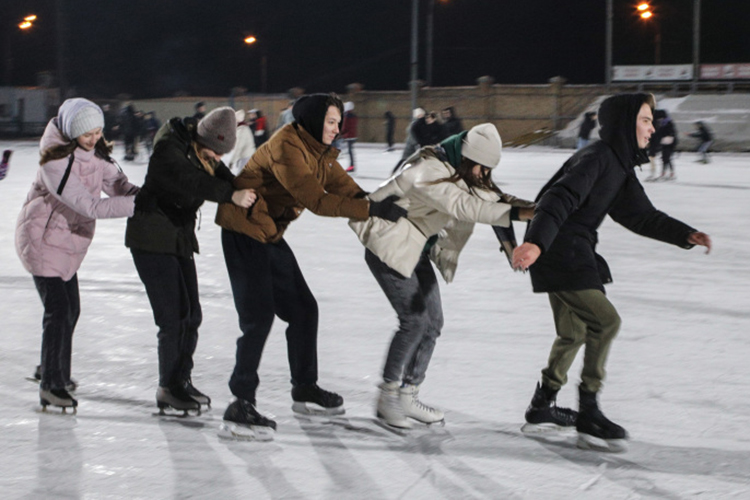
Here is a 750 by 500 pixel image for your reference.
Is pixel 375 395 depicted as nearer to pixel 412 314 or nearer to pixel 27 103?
pixel 412 314

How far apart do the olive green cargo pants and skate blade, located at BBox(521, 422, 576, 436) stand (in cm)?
16

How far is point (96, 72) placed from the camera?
55469 millimetres

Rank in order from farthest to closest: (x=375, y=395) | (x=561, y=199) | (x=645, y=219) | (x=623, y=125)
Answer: (x=375, y=395)
(x=645, y=219)
(x=623, y=125)
(x=561, y=199)

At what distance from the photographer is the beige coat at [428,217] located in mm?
3924

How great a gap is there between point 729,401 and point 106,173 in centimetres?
306

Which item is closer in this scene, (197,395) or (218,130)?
(218,130)

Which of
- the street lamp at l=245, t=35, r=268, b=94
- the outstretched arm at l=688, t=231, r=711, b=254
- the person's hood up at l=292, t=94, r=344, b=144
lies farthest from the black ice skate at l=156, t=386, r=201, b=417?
the street lamp at l=245, t=35, r=268, b=94

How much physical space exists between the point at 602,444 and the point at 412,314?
3.07ft

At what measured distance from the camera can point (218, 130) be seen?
415 centimetres

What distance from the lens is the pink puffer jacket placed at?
4.27 m

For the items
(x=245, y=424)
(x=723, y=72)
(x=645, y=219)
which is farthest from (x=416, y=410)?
(x=723, y=72)

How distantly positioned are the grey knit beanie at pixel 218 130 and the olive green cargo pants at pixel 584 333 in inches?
59.7

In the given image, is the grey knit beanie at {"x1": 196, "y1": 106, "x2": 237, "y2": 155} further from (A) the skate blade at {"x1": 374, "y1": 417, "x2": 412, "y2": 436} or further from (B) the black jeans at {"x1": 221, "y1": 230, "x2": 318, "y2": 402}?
(A) the skate blade at {"x1": 374, "y1": 417, "x2": 412, "y2": 436}

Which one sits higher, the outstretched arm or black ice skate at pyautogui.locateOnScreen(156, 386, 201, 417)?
the outstretched arm
